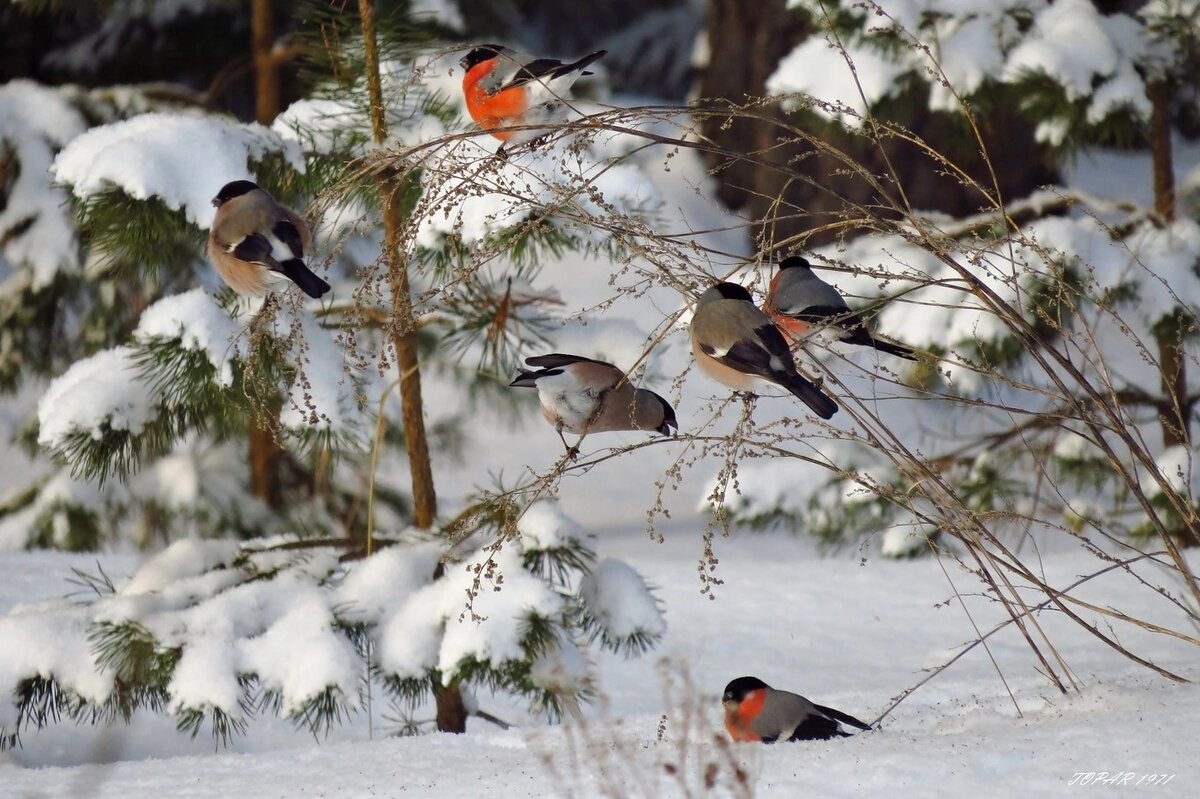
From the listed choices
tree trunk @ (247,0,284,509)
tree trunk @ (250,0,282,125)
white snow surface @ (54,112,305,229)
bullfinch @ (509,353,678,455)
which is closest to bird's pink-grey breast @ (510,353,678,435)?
bullfinch @ (509,353,678,455)

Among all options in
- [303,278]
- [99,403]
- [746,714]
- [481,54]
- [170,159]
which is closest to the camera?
[303,278]

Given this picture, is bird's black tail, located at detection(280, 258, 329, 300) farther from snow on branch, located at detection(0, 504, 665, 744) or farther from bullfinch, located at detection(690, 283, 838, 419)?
snow on branch, located at detection(0, 504, 665, 744)

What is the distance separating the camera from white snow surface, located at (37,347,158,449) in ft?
8.94

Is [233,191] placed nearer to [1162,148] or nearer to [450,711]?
[450,711]

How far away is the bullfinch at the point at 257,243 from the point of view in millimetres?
2004

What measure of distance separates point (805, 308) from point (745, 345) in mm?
327

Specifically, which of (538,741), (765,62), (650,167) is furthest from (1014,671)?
(650,167)

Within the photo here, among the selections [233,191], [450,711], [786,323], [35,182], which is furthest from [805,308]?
[35,182]

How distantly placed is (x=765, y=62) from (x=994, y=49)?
9.15 ft

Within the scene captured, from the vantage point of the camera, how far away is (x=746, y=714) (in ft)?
8.16

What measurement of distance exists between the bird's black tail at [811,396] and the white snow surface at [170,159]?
4.10 feet

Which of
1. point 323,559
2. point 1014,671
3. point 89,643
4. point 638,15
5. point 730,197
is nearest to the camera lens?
point 89,643

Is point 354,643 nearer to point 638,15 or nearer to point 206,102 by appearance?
point 206,102

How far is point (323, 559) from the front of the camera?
295 cm
